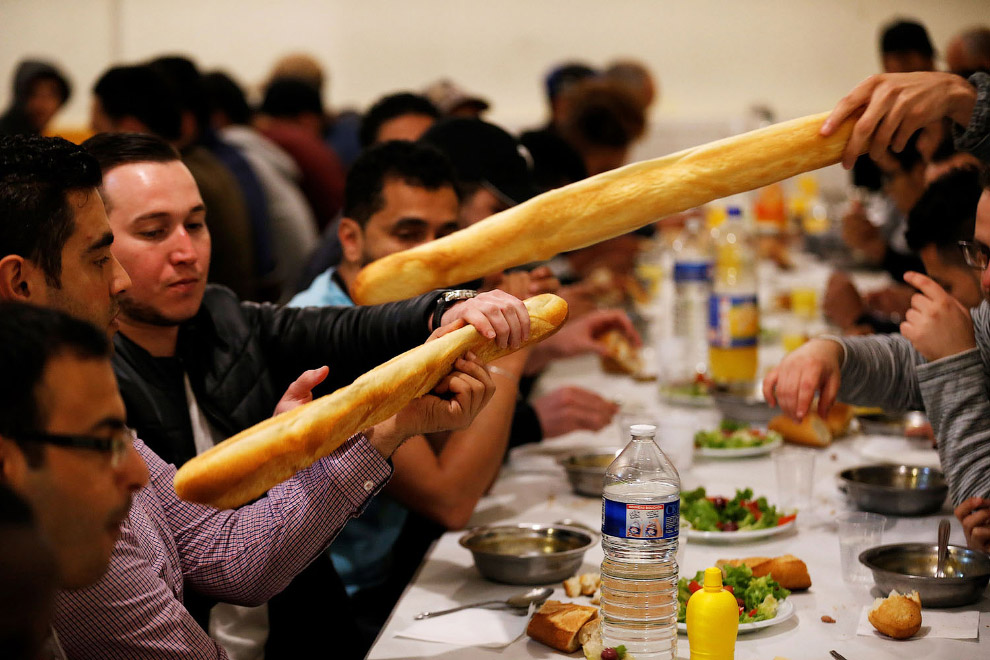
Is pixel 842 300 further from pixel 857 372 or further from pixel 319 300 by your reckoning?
pixel 319 300

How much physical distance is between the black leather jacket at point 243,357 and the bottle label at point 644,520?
657 millimetres

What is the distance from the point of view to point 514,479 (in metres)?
2.84

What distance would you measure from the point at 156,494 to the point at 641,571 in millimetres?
892

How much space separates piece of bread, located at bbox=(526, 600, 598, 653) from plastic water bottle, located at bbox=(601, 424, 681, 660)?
5cm

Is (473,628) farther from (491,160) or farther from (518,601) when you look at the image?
(491,160)

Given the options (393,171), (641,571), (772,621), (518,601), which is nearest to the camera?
(641,571)

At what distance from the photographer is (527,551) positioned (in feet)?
7.11

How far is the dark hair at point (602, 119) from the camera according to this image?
5.54 meters

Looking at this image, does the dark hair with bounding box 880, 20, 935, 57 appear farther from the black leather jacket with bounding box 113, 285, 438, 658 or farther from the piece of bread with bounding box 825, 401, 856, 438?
the black leather jacket with bounding box 113, 285, 438, 658

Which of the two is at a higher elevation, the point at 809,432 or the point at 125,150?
the point at 125,150

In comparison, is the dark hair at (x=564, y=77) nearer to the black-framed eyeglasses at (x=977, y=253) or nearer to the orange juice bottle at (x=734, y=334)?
the orange juice bottle at (x=734, y=334)

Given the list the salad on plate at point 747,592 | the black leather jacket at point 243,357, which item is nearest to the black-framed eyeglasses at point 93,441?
the black leather jacket at point 243,357

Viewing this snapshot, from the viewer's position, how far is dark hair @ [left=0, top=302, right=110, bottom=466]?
1.20 metres

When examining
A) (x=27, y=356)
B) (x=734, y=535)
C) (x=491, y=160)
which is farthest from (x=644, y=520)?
(x=491, y=160)
